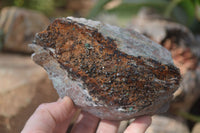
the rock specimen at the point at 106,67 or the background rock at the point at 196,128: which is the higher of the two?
the rock specimen at the point at 106,67

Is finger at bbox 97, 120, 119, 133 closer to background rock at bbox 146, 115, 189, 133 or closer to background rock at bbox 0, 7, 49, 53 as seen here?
background rock at bbox 146, 115, 189, 133

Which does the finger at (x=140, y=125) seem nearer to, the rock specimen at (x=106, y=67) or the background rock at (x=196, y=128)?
the rock specimen at (x=106, y=67)

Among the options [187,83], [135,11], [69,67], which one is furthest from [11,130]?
[135,11]

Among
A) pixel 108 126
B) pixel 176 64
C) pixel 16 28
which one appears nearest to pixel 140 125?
pixel 108 126

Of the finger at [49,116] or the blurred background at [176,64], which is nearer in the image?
the finger at [49,116]

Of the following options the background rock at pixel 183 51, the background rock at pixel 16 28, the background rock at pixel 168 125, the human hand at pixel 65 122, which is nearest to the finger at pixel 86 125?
the human hand at pixel 65 122

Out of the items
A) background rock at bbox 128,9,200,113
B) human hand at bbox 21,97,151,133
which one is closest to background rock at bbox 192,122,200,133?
background rock at bbox 128,9,200,113

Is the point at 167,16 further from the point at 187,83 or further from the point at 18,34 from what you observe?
the point at 18,34

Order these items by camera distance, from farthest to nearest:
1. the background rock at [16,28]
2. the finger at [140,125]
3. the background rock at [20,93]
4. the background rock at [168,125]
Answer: the background rock at [16,28], the background rock at [168,125], the background rock at [20,93], the finger at [140,125]

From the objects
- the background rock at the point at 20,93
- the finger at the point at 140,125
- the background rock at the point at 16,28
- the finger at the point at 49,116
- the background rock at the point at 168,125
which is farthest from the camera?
the background rock at the point at 16,28
